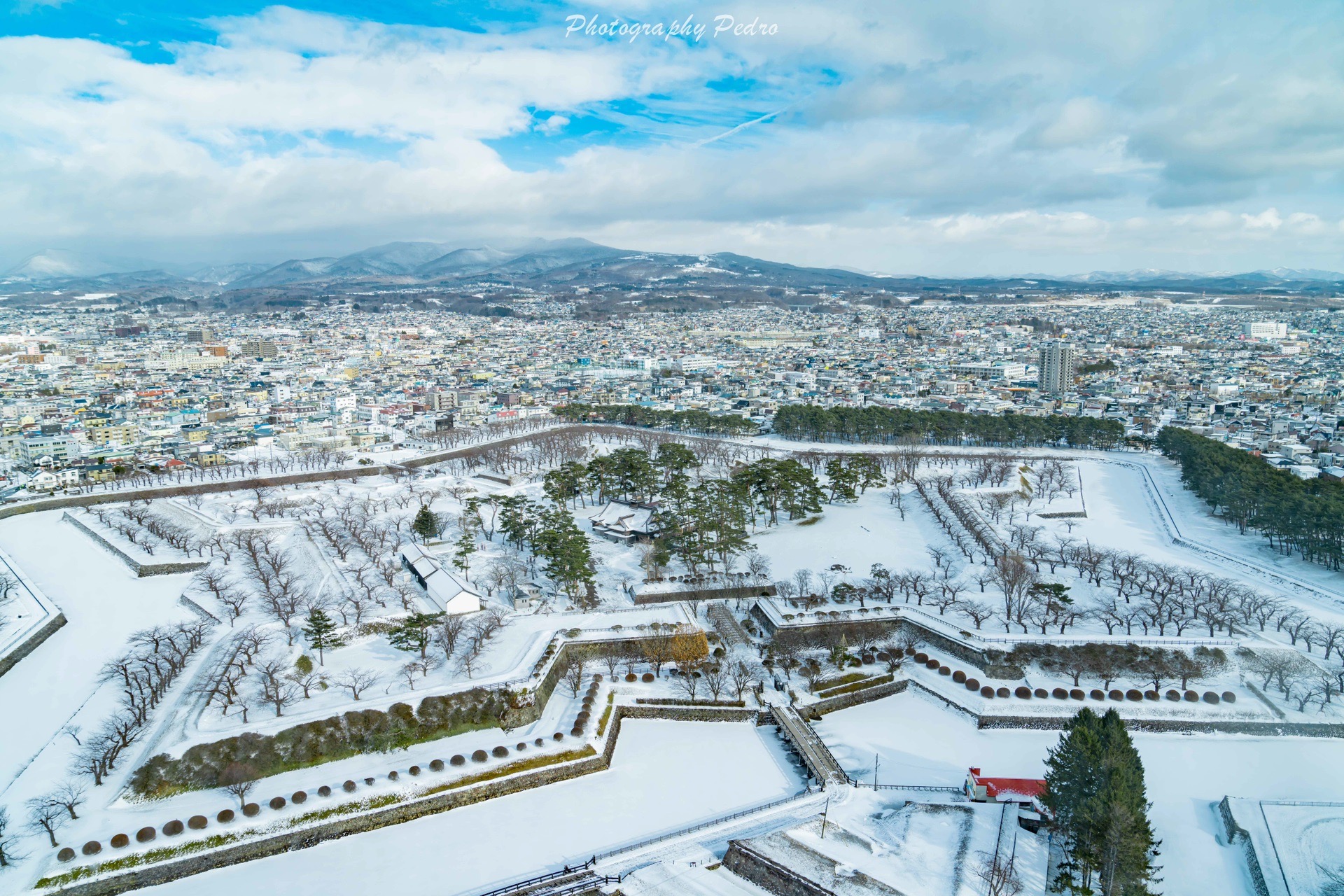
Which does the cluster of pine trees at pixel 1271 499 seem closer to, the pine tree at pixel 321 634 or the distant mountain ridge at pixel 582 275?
the pine tree at pixel 321 634

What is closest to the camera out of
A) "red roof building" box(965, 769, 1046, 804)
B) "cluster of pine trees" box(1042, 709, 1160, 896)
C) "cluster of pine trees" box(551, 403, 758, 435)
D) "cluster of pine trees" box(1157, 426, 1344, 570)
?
"cluster of pine trees" box(1042, 709, 1160, 896)

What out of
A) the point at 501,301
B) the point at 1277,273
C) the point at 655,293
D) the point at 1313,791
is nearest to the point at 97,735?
the point at 1313,791

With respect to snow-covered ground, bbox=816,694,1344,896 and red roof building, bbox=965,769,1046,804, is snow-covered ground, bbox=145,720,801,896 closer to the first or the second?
snow-covered ground, bbox=816,694,1344,896

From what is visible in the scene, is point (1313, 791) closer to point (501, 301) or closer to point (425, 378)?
point (425, 378)

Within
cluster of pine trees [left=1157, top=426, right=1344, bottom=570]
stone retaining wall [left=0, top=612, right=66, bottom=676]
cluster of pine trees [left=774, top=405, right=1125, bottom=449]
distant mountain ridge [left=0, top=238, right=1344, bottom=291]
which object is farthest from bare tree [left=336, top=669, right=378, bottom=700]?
distant mountain ridge [left=0, top=238, right=1344, bottom=291]

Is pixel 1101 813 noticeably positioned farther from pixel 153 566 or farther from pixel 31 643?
pixel 153 566

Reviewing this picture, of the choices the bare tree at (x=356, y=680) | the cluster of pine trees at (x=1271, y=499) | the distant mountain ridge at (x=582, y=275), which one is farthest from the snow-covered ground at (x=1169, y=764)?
the distant mountain ridge at (x=582, y=275)

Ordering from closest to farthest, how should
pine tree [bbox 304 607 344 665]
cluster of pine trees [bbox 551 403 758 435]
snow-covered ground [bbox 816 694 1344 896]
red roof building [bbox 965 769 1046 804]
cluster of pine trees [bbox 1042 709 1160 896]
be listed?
cluster of pine trees [bbox 1042 709 1160 896], snow-covered ground [bbox 816 694 1344 896], red roof building [bbox 965 769 1046 804], pine tree [bbox 304 607 344 665], cluster of pine trees [bbox 551 403 758 435]

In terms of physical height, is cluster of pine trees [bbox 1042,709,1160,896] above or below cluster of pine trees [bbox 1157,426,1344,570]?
below
